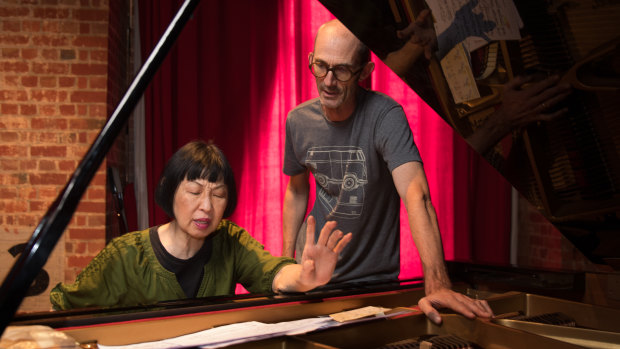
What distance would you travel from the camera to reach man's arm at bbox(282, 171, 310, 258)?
7.83 feet

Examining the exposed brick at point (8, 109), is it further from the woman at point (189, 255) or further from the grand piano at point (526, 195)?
the grand piano at point (526, 195)

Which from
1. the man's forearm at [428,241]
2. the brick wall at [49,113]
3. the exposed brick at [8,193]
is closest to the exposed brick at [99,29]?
the brick wall at [49,113]

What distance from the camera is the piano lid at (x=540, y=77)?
1.09 m

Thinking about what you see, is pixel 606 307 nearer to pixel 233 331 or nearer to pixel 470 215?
pixel 233 331

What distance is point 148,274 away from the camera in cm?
164

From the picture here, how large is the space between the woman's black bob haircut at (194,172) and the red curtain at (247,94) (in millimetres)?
1581

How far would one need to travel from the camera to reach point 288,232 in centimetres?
240

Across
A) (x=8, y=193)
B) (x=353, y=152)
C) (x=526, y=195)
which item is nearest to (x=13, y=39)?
(x=8, y=193)

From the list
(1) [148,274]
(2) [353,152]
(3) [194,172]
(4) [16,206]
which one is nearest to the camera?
(1) [148,274]

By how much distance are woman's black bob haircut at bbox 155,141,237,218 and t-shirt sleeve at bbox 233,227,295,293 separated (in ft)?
0.43

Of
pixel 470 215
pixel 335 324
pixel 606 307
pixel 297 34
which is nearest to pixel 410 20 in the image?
pixel 335 324

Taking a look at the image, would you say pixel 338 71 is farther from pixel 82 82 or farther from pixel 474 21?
pixel 82 82

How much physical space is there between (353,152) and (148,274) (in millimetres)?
920

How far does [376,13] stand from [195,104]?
2350 millimetres
